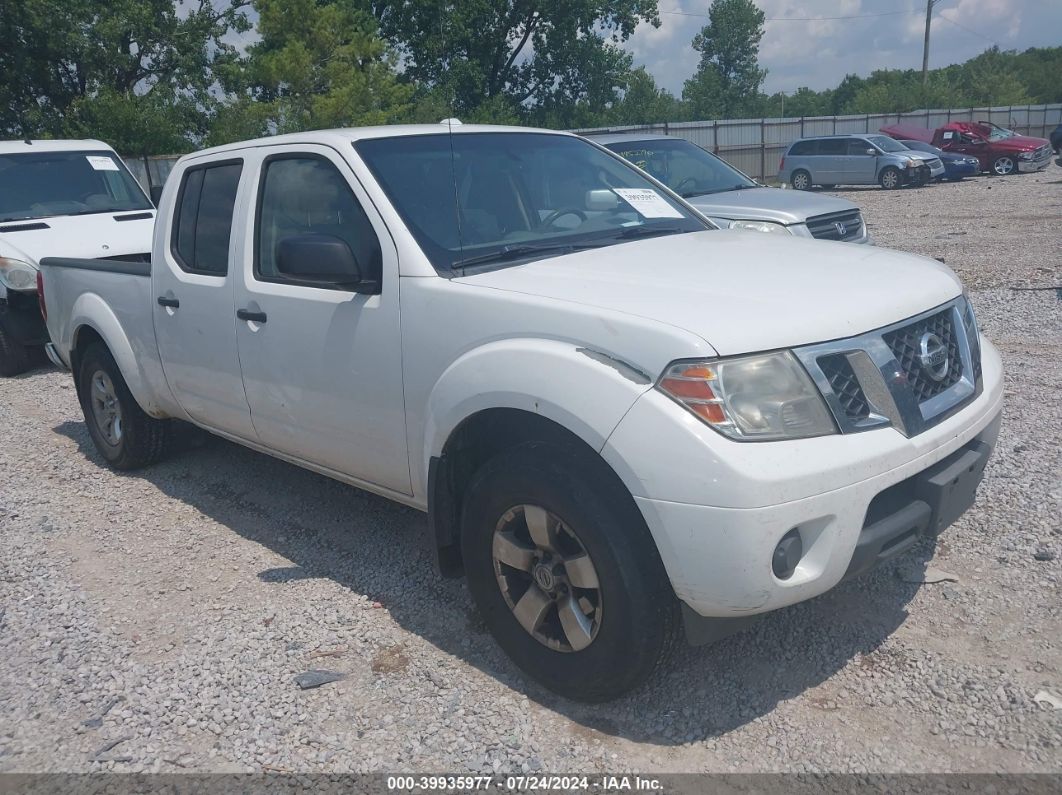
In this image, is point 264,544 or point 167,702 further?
point 264,544

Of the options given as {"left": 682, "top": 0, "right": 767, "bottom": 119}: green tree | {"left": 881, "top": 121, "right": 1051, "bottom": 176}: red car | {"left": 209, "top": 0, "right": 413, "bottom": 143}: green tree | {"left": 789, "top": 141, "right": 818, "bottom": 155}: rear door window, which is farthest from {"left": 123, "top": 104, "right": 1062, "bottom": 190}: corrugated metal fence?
{"left": 682, "top": 0, "right": 767, "bottom": 119}: green tree

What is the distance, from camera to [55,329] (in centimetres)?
634

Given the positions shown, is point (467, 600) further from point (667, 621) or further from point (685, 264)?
point (685, 264)

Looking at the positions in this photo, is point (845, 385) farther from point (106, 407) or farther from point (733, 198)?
point (733, 198)

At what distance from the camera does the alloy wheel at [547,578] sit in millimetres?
3031

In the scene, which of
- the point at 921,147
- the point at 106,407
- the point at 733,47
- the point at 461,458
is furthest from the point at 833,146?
the point at 733,47

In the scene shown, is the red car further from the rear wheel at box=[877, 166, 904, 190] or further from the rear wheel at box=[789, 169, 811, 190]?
the rear wheel at box=[789, 169, 811, 190]

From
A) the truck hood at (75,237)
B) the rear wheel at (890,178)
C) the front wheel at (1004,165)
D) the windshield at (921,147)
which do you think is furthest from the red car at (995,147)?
the truck hood at (75,237)

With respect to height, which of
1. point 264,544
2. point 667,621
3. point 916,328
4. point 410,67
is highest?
point 410,67

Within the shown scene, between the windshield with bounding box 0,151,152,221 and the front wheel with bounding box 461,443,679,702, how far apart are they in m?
8.04

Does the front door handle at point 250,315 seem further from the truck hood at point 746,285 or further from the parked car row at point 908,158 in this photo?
the parked car row at point 908,158

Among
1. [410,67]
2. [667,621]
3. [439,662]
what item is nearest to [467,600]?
[439,662]

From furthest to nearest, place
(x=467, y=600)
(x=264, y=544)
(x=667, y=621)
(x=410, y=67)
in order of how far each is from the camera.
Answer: (x=410, y=67) < (x=264, y=544) < (x=467, y=600) < (x=667, y=621)

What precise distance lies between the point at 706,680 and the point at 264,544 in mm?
2469
